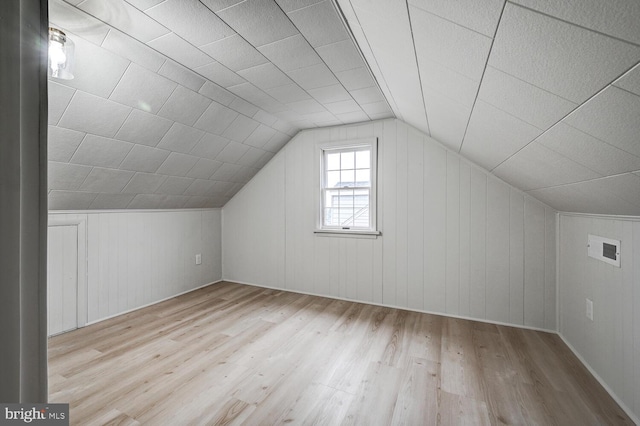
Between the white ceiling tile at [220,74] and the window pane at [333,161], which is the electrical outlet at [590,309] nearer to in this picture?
the window pane at [333,161]

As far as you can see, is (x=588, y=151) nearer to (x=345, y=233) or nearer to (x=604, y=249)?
(x=604, y=249)

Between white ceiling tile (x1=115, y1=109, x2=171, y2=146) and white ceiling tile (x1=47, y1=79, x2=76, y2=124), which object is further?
white ceiling tile (x1=115, y1=109, x2=171, y2=146)

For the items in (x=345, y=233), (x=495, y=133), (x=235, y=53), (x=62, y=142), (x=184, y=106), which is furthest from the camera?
(x=345, y=233)

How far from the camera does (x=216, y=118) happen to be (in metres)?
2.72

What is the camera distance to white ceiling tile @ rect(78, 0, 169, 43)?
Result: 1.48 metres

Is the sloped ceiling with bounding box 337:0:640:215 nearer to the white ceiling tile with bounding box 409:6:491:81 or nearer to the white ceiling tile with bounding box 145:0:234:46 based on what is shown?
the white ceiling tile with bounding box 409:6:491:81

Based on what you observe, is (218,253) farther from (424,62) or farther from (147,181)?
(424,62)

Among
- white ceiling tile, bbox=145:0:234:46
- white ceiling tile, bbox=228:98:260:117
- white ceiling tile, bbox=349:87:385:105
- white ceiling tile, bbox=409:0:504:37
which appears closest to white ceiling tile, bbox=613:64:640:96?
white ceiling tile, bbox=409:0:504:37

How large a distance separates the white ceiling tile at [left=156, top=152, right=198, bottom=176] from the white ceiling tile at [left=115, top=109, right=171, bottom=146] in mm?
295

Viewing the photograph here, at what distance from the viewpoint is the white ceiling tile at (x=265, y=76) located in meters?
2.15

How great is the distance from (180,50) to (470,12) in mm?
1787

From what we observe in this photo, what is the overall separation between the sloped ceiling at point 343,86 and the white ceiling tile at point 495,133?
1 cm

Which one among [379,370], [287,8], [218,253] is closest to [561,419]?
[379,370]

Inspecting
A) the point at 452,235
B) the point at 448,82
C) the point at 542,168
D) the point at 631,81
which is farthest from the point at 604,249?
the point at 631,81
